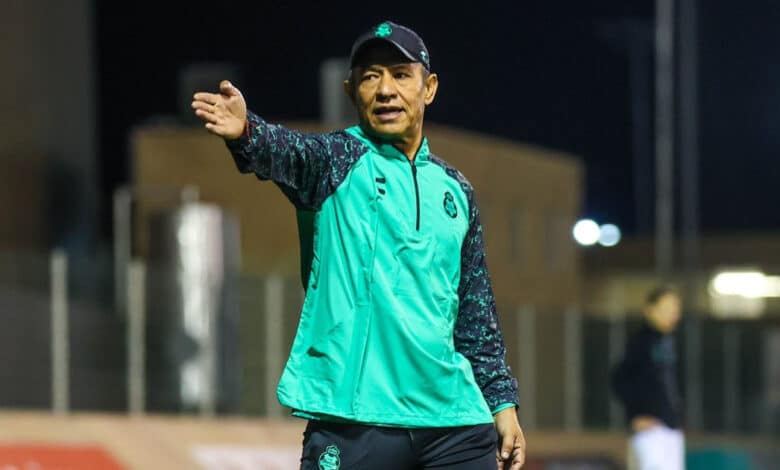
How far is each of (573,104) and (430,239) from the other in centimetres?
3594

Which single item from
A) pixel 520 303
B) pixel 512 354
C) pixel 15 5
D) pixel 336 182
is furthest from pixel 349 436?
pixel 520 303

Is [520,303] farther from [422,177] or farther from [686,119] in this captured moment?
[422,177]

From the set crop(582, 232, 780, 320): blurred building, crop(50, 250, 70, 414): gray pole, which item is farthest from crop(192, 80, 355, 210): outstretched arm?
crop(582, 232, 780, 320): blurred building

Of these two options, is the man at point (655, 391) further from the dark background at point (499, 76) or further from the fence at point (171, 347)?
the dark background at point (499, 76)

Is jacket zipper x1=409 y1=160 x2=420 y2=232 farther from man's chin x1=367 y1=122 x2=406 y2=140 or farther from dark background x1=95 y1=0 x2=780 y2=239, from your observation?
dark background x1=95 y1=0 x2=780 y2=239

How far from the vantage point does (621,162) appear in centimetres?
4344

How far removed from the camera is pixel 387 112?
486 cm

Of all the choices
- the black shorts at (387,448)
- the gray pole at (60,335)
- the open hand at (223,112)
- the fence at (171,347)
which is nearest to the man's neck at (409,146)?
the open hand at (223,112)

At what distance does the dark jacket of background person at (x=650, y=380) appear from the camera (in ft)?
40.8

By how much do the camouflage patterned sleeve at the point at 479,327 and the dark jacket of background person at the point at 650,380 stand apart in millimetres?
7479

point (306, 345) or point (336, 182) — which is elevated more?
point (336, 182)

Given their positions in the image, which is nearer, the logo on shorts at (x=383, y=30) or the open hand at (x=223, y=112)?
Result: the open hand at (x=223, y=112)

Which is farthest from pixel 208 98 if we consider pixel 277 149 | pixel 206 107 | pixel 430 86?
pixel 430 86

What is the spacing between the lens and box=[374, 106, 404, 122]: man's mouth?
15.9 ft
